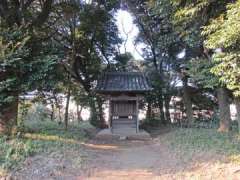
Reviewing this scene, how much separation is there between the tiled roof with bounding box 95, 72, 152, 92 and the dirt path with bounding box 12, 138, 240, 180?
6.41 metres

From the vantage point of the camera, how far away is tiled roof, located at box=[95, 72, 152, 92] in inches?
642

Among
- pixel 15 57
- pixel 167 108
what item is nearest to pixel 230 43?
pixel 15 57

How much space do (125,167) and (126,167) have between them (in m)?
0.03

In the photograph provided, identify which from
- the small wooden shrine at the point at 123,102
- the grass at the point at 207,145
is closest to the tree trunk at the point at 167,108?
the small wooden shrine at the point at 123,102

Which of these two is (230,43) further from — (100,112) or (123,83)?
(100,112)

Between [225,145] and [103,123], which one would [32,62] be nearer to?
[225,145]

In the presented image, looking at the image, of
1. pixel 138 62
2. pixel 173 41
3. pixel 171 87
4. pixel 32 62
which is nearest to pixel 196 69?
pixel 173 41

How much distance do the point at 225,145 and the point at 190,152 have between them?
1.38 meters

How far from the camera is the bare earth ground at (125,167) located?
7184 mm

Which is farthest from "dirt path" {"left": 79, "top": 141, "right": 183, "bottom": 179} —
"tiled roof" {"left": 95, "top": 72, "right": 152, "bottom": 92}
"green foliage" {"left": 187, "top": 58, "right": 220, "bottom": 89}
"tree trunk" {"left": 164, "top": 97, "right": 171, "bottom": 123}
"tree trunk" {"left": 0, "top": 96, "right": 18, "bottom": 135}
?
"tree trunk" {"left": 164, "top": 97, "right": 171, "bottom": 123}

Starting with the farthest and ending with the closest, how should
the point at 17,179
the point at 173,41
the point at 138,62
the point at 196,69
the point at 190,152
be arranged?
1. the point at 138,62
2. the point at 173,41
3. the point at 196,69
4. the point at 190,152
5. the point at 17,179

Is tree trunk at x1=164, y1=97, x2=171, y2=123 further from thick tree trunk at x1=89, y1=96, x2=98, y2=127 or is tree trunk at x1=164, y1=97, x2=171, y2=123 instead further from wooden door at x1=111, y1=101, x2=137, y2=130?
thick tree trunk at x1=89, y1=96, x2=98, y2=127

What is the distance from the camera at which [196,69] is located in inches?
468

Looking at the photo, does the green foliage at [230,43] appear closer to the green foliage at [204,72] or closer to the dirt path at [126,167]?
the dirt path at [126,167]
